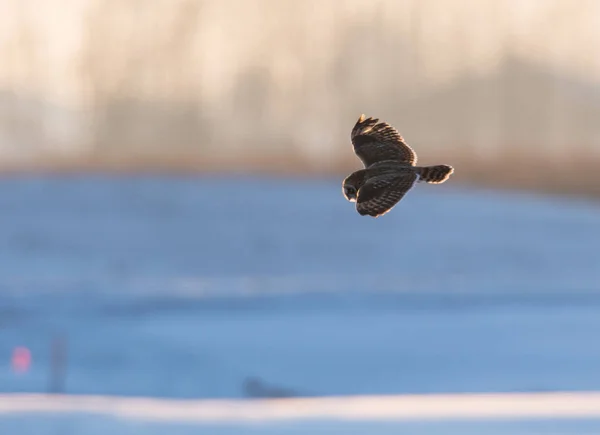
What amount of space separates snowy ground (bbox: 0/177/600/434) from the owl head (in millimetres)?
1249

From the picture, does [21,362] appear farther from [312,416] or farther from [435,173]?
[435,173]

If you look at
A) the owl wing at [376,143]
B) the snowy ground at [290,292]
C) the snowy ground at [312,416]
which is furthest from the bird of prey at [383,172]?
the snowy ground at [312,416]

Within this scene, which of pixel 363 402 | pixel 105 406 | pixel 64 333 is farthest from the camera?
pixel 64 333

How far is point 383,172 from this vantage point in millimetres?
1073

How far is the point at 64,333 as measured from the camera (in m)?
8.74

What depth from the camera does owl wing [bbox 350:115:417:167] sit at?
1.12 meters

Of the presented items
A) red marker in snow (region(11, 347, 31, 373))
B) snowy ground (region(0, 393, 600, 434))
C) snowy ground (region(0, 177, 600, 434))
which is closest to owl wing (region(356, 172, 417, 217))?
snowy ground (region(0, 177, 600, 434))

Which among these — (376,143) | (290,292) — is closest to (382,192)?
(376,143)

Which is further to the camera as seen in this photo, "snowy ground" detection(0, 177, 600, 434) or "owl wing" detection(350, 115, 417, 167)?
"snowy ground" detection(0, 177, 600, 434)

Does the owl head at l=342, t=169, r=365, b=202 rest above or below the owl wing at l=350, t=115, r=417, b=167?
below

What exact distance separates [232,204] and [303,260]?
4040mm

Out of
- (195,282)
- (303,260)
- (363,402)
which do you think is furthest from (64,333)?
(303,260)

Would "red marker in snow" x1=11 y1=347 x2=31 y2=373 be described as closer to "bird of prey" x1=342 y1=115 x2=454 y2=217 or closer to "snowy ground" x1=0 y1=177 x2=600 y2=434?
"snowy ground" x1=0 y1=177 x2=600 y2=434

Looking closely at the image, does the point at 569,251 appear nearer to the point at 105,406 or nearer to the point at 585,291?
the point at 585,291
